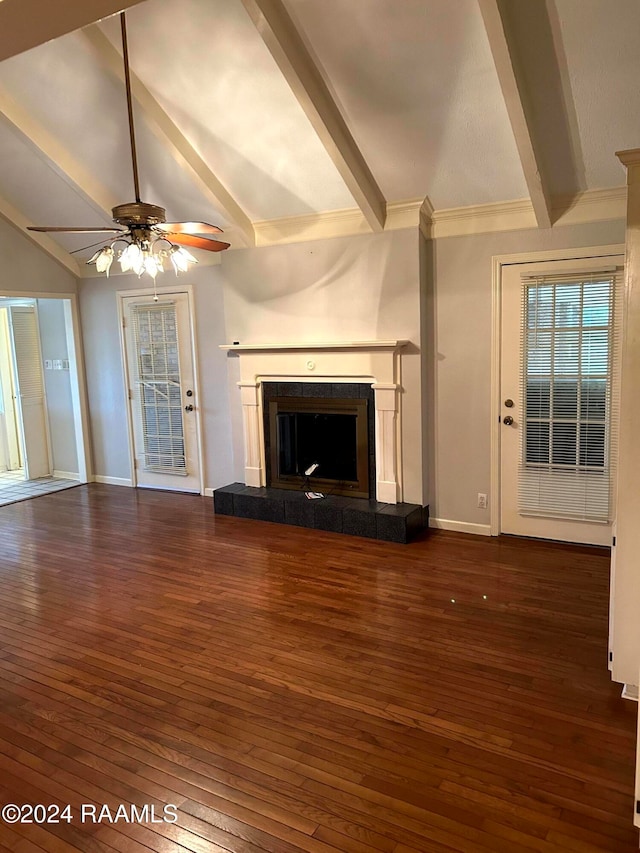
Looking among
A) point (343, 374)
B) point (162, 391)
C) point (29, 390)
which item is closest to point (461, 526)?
point (343, 374)

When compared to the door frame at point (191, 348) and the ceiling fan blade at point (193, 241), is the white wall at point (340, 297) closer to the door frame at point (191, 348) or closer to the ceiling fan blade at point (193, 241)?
the door frame at point (191, 348)

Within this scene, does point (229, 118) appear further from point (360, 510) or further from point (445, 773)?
point (445, 773)

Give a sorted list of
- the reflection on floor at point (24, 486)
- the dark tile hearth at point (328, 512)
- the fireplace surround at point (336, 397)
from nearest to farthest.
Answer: the dark tile hearth at point (328, 512) < the fireplace surround at point (336, 397) < the reflection on floor at point (24, 486)

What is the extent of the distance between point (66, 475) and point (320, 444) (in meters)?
3.66

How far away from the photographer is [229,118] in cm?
407

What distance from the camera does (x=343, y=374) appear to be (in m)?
4.90

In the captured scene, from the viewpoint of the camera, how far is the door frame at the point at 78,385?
6616 millimetres

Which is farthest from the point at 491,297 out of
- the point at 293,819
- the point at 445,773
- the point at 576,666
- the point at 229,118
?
the point at 293,819

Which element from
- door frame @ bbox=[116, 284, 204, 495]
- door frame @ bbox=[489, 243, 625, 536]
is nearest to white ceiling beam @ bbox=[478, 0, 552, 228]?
door frame @ bbox=[489, 243, 625, 536]

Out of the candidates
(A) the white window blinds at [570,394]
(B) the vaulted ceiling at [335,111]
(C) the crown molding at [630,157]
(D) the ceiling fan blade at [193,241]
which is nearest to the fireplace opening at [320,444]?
(A) the white window blinds at [570,394]

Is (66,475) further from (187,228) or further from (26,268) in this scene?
(187,228)

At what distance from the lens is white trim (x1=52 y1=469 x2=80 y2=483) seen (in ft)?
23.4

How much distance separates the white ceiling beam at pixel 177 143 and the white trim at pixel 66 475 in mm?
3657

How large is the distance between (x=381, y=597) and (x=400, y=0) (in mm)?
3217
